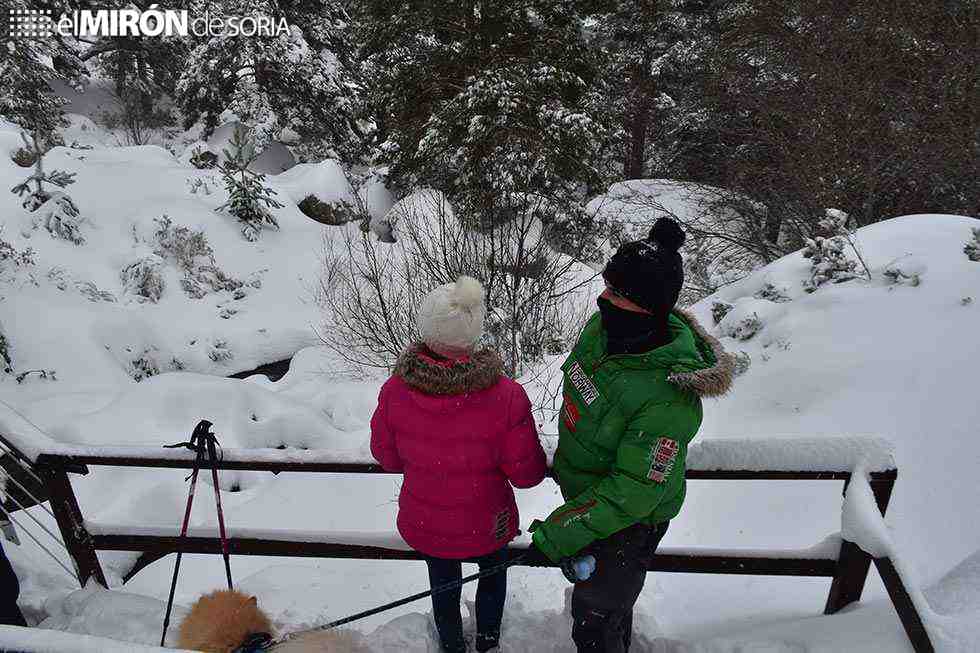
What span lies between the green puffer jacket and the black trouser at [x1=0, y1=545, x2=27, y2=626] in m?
2.20

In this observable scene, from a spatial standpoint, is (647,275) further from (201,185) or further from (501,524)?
(201,185)

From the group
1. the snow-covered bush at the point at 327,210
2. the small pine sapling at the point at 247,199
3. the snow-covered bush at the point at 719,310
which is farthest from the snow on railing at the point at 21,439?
the snow-covered bush at the point at 327,210

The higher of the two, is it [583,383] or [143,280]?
[583,383]

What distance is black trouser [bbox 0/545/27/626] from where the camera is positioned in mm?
2348

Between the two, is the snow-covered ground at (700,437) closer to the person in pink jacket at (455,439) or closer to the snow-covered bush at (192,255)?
the person in pink jacket at (455,439)

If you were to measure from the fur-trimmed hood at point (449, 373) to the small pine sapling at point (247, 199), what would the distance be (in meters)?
13.0

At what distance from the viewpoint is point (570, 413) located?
2023 millimetres

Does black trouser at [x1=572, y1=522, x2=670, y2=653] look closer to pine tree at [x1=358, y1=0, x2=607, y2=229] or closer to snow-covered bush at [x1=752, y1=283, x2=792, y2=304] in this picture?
snow-covered bush at [x1=752, y1=283, x2=792, y2=304]

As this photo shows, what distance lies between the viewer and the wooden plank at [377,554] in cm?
224

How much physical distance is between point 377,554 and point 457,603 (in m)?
0.40

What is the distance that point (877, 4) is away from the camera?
35.4ft

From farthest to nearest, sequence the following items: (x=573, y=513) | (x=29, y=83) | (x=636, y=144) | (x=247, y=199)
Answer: (x=636, y=144) < (x=29, y=83) < (x=247, y=199) < (x=573, y=513)

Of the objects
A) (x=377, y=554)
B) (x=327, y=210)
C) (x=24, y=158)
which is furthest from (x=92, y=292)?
(x=377, y=554)

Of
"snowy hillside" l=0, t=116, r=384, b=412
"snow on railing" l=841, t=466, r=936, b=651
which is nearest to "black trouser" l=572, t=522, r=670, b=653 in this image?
"snow on railing" l=841, t=466, r=936, b=651
